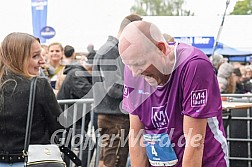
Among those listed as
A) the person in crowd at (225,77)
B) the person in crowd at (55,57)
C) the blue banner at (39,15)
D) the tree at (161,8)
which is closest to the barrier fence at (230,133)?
the person in crowd at (225,77)

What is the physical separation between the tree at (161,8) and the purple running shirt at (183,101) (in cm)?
1217

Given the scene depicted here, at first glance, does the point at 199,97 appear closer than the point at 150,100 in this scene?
Yes

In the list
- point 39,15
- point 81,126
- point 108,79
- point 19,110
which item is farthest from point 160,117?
point 39,15

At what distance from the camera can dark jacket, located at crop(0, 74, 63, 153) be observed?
3430 mm

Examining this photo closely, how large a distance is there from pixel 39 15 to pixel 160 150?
11.5m

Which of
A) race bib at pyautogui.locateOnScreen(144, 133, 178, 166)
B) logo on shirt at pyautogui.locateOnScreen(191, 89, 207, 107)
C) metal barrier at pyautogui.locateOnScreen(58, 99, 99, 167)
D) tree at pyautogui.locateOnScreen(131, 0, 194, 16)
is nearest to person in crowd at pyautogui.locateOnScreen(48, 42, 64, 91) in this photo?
metal barrier at pyautogui.locateOnScreen(58, 99, 99, 167)

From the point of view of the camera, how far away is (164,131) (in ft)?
8.80

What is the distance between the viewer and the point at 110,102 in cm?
554

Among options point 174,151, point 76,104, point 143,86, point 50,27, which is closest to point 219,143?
point 174,151

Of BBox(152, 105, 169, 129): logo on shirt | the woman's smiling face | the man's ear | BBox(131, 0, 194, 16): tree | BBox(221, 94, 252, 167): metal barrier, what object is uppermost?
the man's ear

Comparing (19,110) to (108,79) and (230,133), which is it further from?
(230,133)

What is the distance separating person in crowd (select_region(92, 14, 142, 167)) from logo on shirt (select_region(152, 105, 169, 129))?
264 centimetres

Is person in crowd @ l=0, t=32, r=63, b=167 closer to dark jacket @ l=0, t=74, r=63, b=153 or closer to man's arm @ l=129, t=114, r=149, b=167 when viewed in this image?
dark jacket @ l=0, t=74, r=63, b=153

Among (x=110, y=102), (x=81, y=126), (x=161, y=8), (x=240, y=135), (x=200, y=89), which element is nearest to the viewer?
(x=200, y=89)
